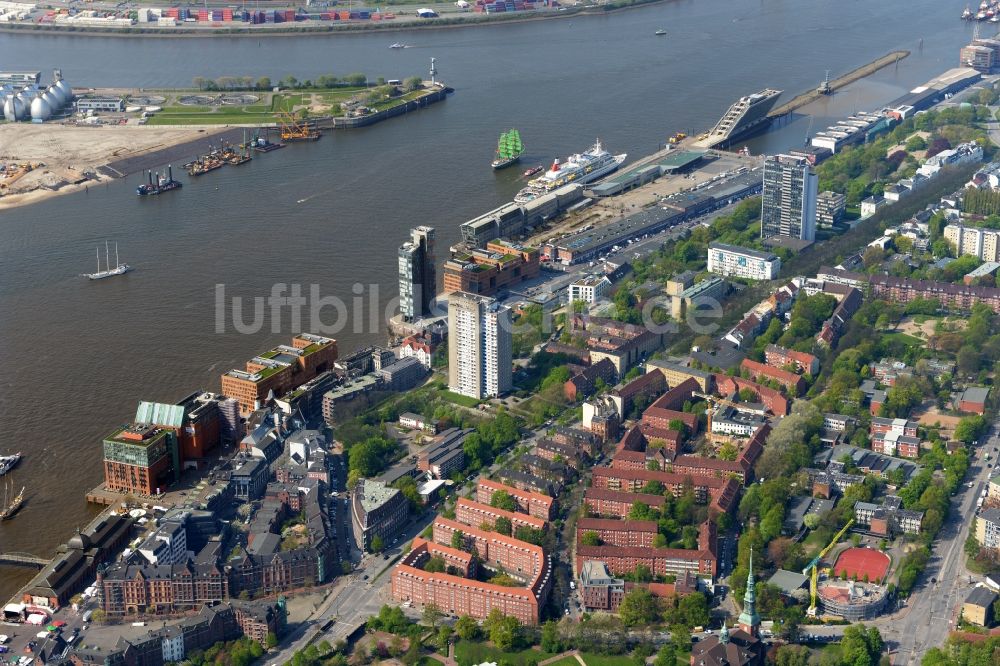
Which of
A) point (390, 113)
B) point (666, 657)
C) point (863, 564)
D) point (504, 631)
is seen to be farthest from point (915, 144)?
point (504, 631)

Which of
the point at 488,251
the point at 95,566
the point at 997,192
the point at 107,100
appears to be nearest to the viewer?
the point at 95,566

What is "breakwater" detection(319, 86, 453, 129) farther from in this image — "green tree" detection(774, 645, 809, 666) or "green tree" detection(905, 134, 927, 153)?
"green tree" detection(774, 645, 809, 666)

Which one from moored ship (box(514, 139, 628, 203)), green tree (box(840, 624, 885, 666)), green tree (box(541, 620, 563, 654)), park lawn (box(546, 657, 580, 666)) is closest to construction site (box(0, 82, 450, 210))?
moored ship (box(514, 139, 628, 203))

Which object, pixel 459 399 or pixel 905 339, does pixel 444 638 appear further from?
pixel 905 339

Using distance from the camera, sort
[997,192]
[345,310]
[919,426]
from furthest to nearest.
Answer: [997,192], [345,310], [919,426]

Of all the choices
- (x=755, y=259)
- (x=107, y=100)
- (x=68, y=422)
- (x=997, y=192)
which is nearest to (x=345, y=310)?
(x=68, y=422)

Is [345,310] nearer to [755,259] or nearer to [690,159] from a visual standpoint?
[755,259]
